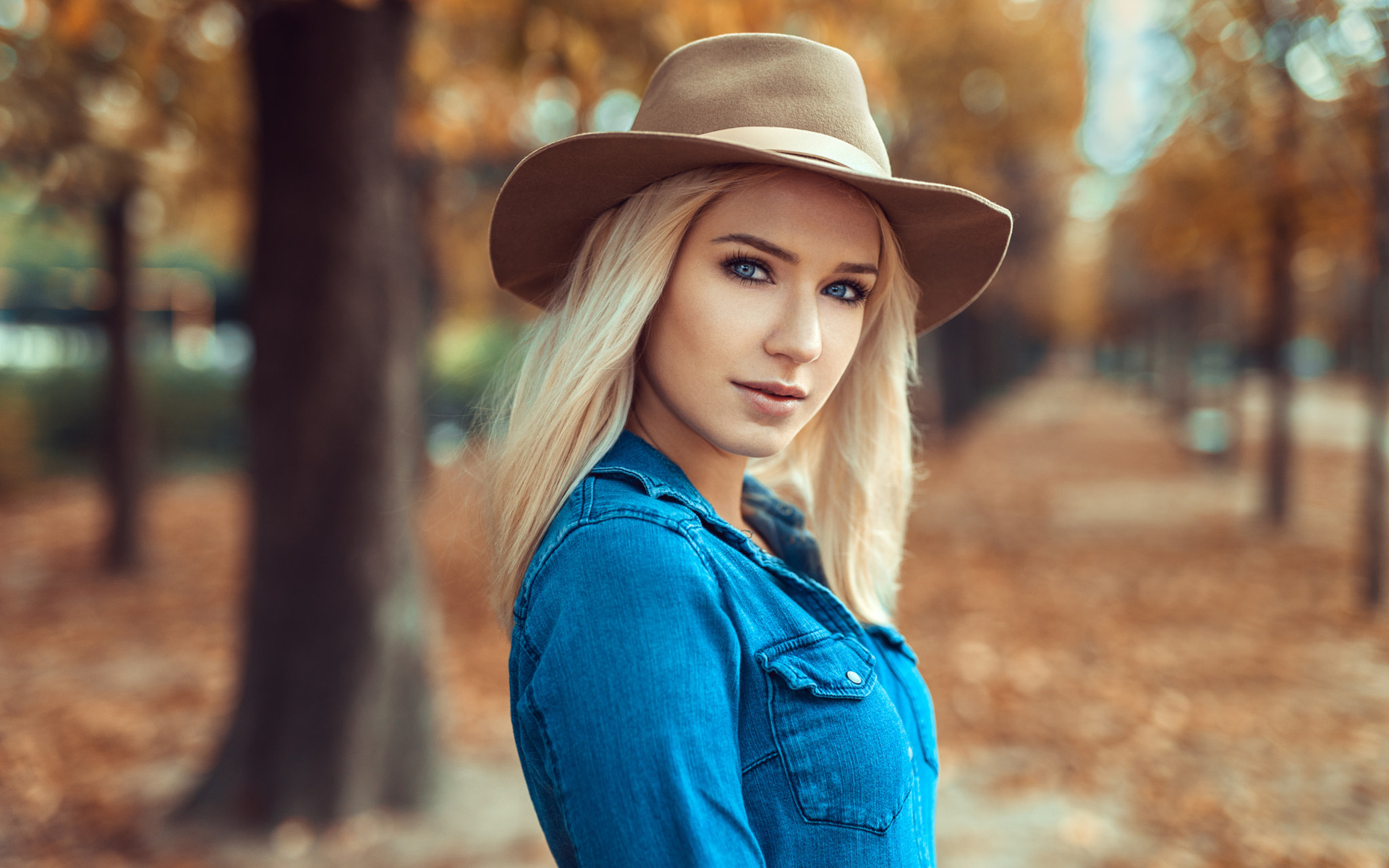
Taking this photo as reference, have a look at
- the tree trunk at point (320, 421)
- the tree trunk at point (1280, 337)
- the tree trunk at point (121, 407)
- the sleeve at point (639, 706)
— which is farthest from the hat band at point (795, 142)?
the tree trunk at point (1280, 337)

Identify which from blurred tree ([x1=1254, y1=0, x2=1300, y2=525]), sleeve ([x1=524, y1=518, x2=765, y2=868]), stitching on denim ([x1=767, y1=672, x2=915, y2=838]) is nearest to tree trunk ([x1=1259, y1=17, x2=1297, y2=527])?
blurred tree ([x1=1254, y1=0, x2=1300, y2=525])

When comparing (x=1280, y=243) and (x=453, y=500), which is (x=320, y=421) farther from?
(x=1280, y=243)

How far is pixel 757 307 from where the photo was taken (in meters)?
1.27

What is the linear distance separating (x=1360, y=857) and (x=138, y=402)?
383 inches

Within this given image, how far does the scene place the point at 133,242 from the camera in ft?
29.5

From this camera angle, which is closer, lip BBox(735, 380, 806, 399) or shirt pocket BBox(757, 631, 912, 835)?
shirt pocket BBox(757, 631, 912, 835)

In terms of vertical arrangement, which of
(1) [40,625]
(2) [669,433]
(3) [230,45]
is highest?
(3) [230,45]

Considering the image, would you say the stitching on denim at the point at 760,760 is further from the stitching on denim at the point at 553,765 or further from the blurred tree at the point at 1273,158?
the blurred tree at the point at 1273,158

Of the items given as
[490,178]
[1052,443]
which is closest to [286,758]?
[490,178]

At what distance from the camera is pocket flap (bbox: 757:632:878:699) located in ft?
3.73

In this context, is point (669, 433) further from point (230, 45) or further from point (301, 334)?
point (230, 45)

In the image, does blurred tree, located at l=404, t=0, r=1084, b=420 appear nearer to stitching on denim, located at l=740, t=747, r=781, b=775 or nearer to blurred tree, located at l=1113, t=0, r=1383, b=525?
blurred tree, located at l=1113, t=0, r=1383, b=525

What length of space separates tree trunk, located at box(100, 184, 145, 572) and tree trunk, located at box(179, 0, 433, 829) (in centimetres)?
586

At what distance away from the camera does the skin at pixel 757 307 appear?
1.26 m
